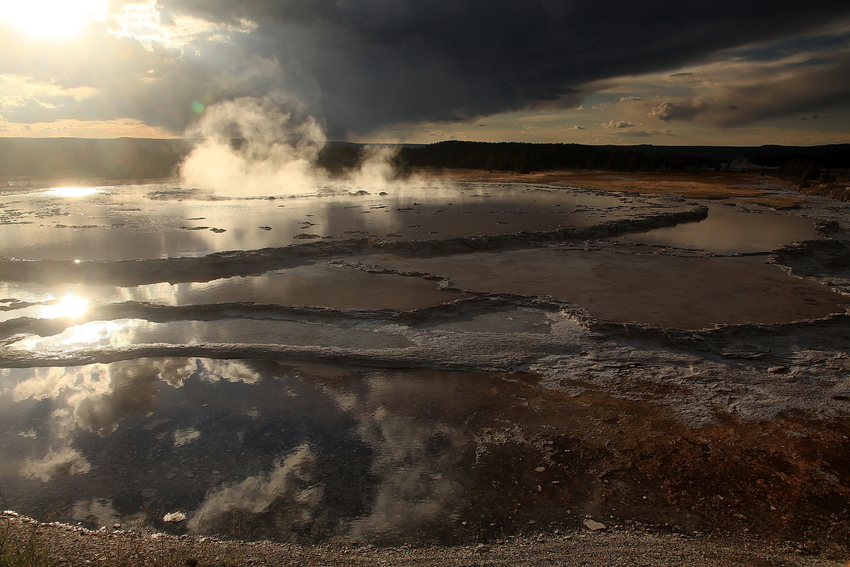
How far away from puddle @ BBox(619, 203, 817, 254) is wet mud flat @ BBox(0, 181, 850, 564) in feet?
12.1

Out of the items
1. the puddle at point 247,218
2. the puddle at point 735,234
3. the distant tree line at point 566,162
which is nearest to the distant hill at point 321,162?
the distant tree line at point 566,162

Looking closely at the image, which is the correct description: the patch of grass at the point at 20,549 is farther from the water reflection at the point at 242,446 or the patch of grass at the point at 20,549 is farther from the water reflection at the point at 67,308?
the water reflection at the point at 67,308

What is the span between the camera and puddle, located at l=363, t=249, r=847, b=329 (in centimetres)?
657

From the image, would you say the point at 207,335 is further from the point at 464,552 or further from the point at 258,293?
the point at 464,552

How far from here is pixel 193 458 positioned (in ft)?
11.4

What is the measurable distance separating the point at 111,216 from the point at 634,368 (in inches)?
656

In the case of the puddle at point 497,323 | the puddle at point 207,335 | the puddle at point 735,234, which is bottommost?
the puddle at point 207,335

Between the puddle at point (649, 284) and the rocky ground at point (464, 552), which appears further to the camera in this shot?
the puddle at point (649, 284)

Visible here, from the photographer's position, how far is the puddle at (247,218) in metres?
11.2

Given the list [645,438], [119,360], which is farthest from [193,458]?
[645,438]

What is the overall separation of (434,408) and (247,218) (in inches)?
508

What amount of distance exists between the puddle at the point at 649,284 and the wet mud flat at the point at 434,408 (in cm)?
7

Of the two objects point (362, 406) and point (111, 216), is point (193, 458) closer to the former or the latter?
point (362, 406)

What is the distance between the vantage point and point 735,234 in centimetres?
1359
